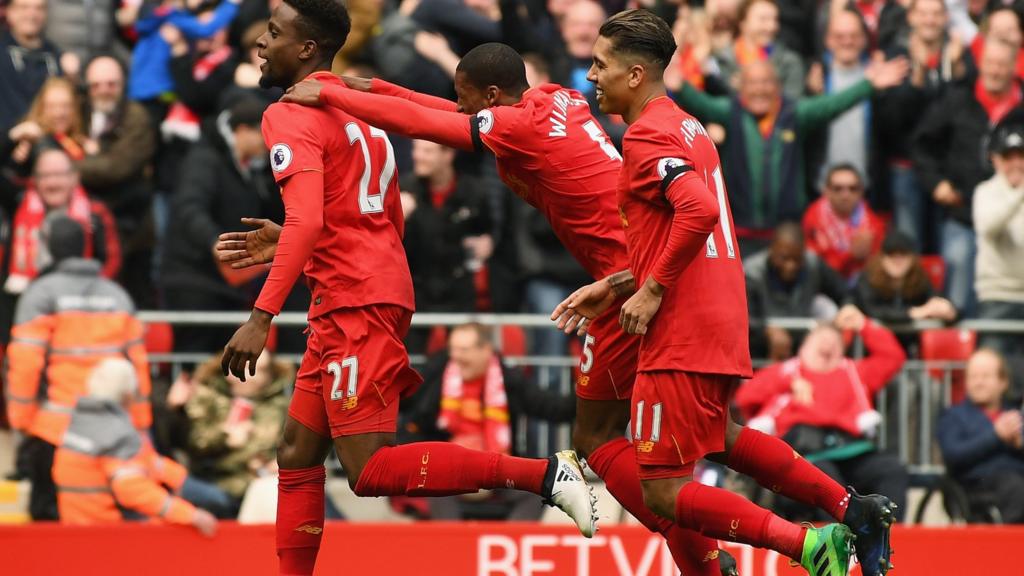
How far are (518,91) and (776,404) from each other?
371 cm

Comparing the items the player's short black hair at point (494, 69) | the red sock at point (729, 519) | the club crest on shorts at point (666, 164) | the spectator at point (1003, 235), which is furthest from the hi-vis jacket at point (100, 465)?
the spectator at point (1003, 235)

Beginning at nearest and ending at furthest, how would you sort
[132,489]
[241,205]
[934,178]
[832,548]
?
[832,548] < [132,489] < [241,205] < [934,178]

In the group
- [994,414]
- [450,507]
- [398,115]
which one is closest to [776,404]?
[994,414]

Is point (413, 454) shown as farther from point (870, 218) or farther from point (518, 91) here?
point (870, 218)

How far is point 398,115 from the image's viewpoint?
21.9 feet

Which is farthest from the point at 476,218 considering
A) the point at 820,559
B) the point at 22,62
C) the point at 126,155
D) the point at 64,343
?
the point at 820,559

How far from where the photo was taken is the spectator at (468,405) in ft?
33.0

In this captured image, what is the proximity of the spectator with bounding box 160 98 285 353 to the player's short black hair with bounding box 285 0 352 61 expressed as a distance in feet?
12.3

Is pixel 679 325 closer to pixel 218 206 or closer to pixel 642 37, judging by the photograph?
pixel 642 37

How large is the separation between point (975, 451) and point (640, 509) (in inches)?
137

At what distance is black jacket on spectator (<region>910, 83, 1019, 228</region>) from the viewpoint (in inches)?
448

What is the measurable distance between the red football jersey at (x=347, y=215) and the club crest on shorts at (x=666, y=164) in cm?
119

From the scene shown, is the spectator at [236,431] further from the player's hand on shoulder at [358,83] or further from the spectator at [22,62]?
the player's hand on shoulder at [358,83]

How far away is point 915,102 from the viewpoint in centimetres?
1175
